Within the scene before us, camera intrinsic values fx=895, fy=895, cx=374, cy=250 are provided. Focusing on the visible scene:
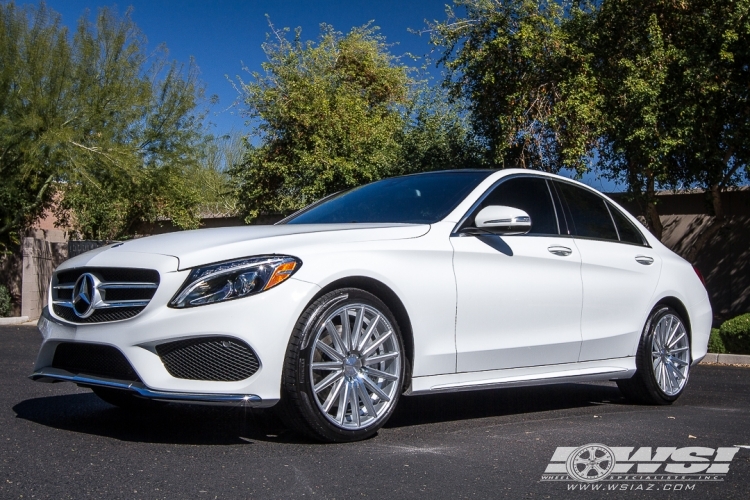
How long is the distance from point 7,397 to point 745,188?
1324cm

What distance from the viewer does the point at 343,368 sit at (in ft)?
15.5

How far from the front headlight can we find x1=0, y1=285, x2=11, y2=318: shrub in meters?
17.7

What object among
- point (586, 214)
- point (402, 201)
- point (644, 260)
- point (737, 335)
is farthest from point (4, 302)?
point (644, 260)

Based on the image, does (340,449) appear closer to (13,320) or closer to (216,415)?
(216,415)

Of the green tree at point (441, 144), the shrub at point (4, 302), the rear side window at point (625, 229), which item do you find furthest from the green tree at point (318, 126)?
the rear side window at point (625, 229)

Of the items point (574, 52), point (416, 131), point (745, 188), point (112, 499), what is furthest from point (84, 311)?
point (416, 131)

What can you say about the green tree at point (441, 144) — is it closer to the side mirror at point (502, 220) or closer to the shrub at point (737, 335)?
the shrub at point (737, 335)

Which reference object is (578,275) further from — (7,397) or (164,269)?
(7,397)

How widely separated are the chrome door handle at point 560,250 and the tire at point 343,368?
5.29 feet

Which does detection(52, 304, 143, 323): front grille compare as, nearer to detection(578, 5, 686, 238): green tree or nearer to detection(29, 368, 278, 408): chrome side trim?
detection(29, 368, 278, 408): chrome side trim

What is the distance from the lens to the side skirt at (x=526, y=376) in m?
5.16

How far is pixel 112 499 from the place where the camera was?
3488 millimetres

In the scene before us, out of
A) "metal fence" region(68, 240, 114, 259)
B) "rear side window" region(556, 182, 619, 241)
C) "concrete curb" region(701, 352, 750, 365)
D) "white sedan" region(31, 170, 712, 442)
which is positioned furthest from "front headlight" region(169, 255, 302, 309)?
"metal fence" region(68, 240, 114, 259)

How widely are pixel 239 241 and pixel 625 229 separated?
142 inches
